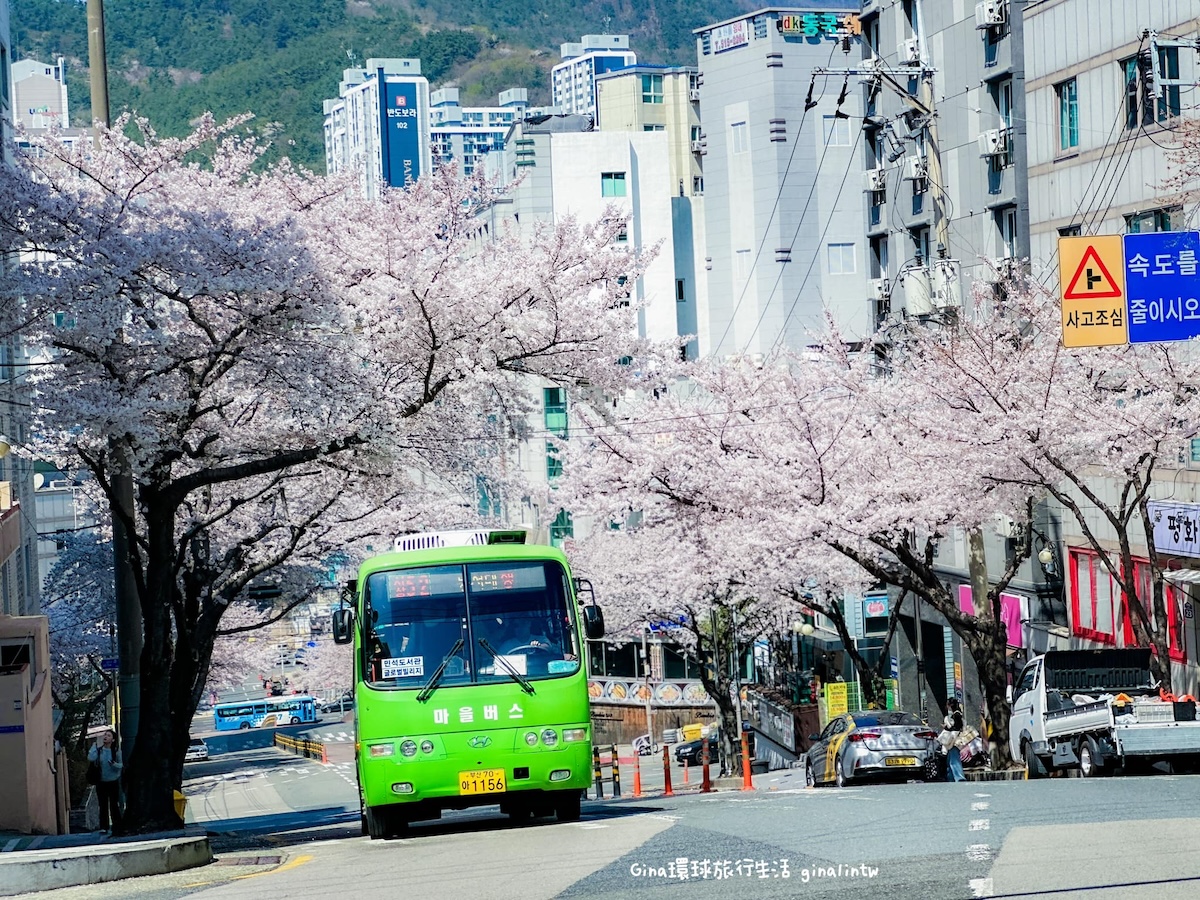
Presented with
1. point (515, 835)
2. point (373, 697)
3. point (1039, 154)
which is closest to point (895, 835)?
point (515, 835)

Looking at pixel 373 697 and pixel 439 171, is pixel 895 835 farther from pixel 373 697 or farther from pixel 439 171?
pixel 439 171

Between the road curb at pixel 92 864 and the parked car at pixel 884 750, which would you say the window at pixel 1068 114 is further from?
the road curb at pixel 92 864

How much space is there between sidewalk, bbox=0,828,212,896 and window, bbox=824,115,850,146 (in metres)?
57.3

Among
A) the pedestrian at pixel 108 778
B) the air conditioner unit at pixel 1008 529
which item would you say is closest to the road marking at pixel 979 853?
the pedestrian at pixel 108 778

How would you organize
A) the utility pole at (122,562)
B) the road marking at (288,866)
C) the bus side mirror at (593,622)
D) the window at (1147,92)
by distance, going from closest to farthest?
the road marking at (288,866)
the bus side mirror at (593,622)
the utility pole at (122,562)
the window at (1147,92)

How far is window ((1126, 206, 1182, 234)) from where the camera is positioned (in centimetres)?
3071

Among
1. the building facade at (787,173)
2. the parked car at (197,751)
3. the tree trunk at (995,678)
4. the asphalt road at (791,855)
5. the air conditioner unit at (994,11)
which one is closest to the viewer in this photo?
the asphalt road at (791,855)

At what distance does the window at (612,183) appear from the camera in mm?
74062

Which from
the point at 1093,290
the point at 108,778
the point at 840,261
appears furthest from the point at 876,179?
the point at 108,778

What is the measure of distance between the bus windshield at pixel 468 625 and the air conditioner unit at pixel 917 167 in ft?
103

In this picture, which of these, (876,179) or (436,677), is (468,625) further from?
(876,179)

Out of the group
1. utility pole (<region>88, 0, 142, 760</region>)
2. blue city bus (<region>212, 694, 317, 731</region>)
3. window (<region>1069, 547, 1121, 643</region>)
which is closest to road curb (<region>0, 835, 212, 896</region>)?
utility pole (<region>88, 0, 142, 760</region>)

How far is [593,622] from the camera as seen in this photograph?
14688 mm

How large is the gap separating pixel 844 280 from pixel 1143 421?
42.3 metres
